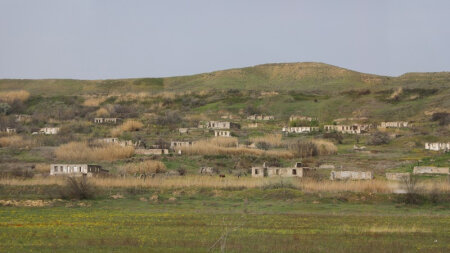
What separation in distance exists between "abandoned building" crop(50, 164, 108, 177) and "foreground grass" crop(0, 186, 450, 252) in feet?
31.9

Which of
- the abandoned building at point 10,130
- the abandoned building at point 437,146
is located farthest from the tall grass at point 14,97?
the abandoned building at point 437,146

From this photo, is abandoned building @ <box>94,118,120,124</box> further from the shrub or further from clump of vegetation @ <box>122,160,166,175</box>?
clump of vegetation @ <box>122,160,166,175</box>

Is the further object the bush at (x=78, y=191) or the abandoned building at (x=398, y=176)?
the abandoned building at (x=398, y=176)

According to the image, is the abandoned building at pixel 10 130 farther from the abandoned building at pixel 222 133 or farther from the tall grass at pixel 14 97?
the tall grass at pixel 14 97

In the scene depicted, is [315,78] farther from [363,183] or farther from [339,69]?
[363,183]

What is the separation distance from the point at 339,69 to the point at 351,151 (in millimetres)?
101143

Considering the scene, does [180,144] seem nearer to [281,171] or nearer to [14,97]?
[281,171]

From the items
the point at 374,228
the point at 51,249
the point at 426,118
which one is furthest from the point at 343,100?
the point at 51,249

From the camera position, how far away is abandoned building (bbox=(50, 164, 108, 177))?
46781 millimetres

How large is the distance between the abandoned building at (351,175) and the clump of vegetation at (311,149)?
14.2m

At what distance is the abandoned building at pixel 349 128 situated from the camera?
263 feet

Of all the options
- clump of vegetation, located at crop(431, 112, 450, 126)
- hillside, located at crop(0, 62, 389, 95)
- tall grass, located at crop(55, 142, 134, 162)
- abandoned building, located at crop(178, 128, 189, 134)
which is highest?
hillside, located at crop(0, 62, 389, 95)

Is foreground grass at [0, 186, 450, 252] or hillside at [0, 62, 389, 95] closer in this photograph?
foreground grass at [0, 186, 450, 252]

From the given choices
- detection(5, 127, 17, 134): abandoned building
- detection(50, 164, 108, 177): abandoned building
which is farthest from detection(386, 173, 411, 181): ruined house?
detection(5, 127, 17, 134): abandoned building
